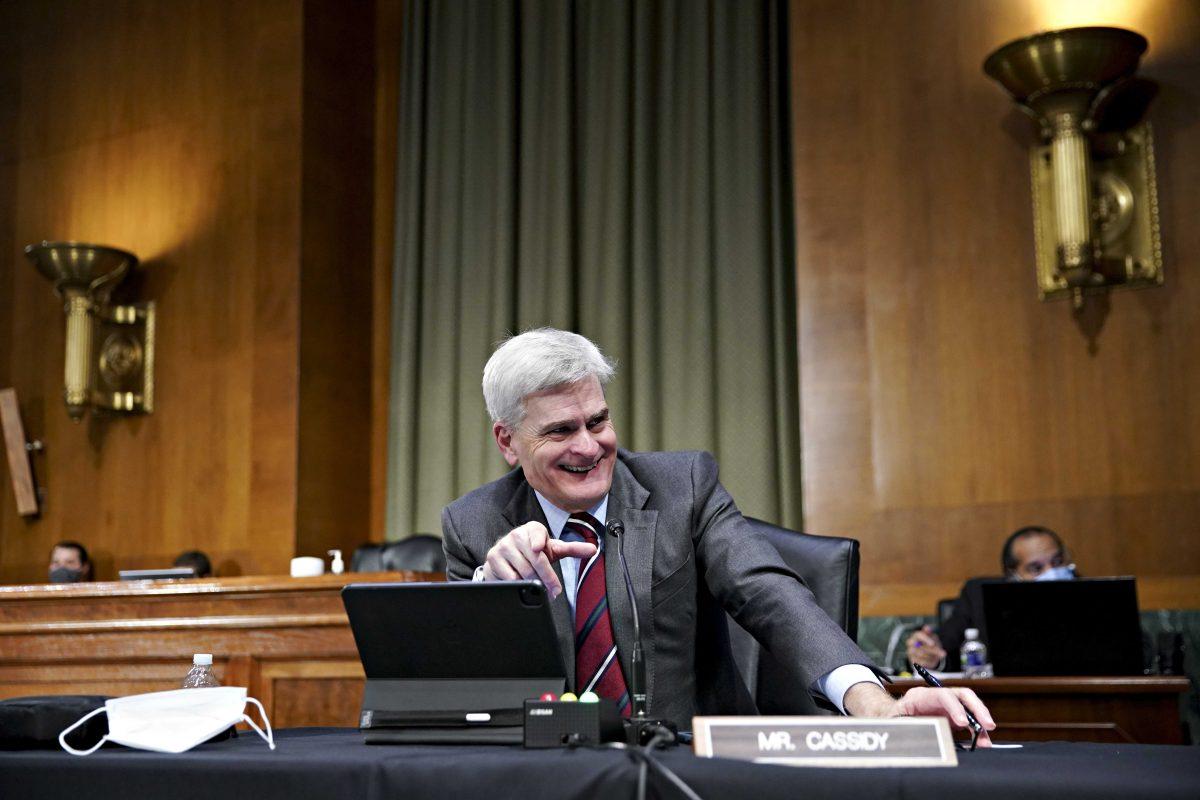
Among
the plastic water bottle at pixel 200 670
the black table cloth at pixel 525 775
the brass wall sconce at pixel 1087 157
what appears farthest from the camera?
the brass wall sconce at pixel 1087 157

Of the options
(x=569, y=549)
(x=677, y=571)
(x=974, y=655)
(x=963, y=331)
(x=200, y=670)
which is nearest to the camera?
(x=569, y=549)

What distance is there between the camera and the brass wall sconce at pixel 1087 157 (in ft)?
16.1

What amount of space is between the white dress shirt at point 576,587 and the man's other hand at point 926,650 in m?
2.60

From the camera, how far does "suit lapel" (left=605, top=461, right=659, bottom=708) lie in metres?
2.32

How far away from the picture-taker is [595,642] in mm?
2316

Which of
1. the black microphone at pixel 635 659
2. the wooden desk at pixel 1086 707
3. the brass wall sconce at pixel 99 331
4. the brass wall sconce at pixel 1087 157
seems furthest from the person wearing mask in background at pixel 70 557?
the black microphone at pixel 635 659

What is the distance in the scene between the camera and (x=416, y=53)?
723 centimetres

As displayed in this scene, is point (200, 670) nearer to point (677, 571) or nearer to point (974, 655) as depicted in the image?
point (677, 571)

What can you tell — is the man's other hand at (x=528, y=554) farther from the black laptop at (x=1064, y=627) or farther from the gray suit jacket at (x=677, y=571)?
the black laptop at (x=1064, y=627)

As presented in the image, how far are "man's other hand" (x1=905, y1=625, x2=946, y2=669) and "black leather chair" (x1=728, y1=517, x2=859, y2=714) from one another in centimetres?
232

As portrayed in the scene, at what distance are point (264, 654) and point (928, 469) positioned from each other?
2.59 metres

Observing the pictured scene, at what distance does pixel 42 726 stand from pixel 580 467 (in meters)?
0.98

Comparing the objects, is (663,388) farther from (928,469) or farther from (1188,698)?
(1188,698)

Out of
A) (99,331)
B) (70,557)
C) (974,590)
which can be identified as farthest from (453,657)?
(99,331)
